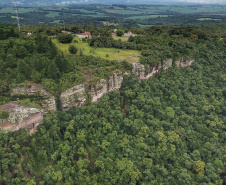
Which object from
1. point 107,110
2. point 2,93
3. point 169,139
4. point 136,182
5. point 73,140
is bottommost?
point 136,182

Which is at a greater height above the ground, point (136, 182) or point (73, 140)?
point (73, 140)

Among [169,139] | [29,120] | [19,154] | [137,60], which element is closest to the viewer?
[19,154]

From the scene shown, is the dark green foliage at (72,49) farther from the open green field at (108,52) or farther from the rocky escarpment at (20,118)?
the rocky escarpment at (20,118)

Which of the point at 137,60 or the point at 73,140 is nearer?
the point at 73,140

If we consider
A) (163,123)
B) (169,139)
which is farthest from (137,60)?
(169,139)

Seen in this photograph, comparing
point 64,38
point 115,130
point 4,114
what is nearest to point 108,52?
point 64,38

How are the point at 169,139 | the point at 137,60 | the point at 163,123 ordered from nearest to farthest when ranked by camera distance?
the point at 169,139 < the point at 163,123 < the point at 137,60

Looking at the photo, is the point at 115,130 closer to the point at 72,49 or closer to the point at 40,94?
the point at 40,94

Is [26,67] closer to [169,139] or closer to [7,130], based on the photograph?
[7,130]
